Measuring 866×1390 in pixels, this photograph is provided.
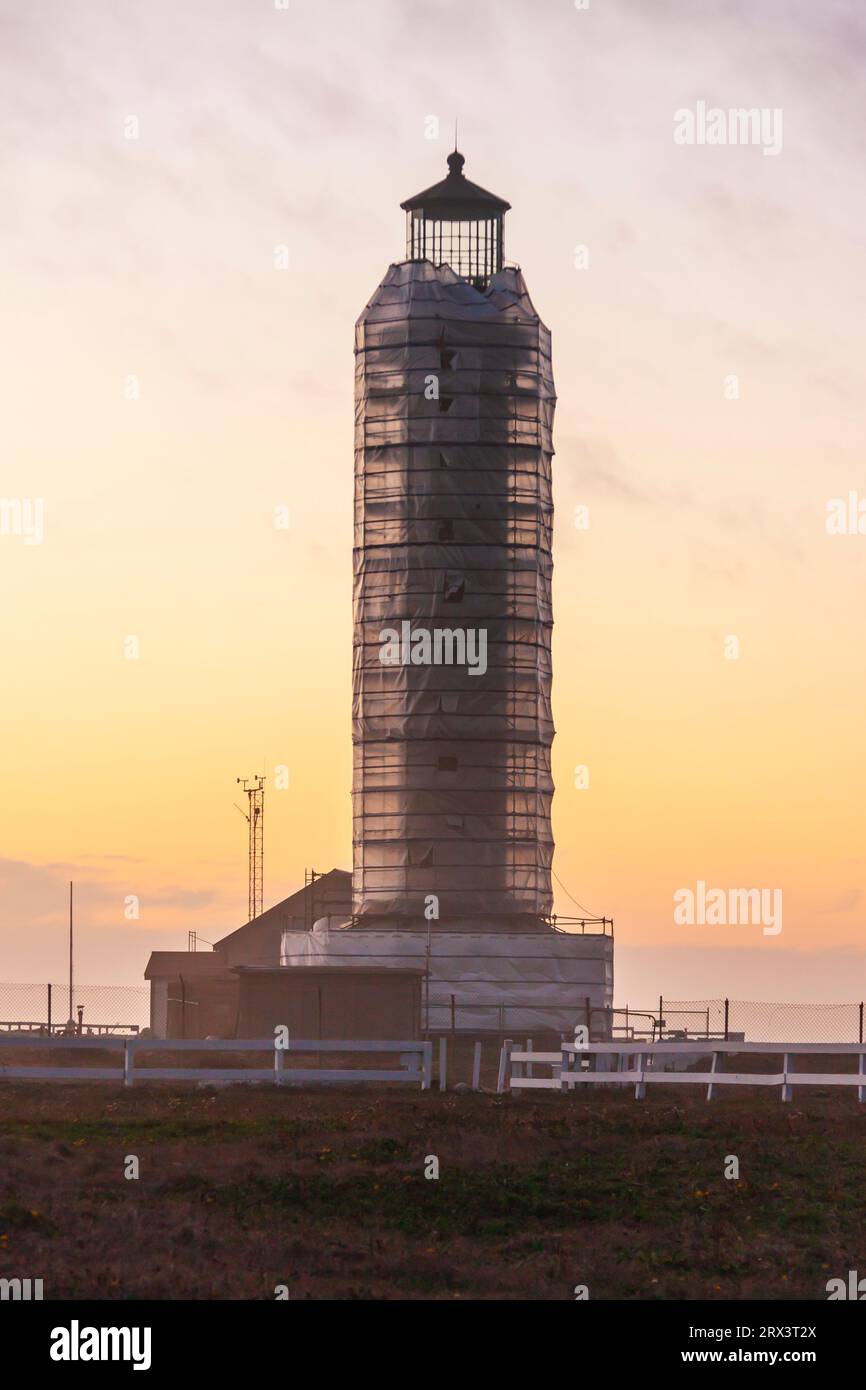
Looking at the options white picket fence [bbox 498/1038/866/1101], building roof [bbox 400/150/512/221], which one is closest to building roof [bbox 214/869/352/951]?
building roof [bbox 400/150/512/221]

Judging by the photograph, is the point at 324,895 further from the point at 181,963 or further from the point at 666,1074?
the point at 666,1074

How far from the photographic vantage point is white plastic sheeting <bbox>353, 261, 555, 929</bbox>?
263 ft

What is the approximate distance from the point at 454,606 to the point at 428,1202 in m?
→ 56.1

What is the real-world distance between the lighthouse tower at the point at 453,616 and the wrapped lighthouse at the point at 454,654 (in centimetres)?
7

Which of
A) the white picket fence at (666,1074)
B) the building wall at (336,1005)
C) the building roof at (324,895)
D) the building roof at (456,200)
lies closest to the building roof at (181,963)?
the building roof at (324,895)

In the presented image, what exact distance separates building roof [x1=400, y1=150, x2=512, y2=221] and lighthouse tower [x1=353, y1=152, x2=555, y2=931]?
17.3 ft

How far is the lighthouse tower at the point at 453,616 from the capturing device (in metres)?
80.2

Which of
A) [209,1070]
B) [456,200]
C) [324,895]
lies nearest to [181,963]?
[324,895]

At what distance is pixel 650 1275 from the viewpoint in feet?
71.4

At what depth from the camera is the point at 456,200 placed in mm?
86875

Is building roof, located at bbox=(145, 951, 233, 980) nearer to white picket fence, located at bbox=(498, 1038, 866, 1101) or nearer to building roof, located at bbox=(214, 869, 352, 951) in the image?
building roof, located at bbox=(214, 869, 352, 951)

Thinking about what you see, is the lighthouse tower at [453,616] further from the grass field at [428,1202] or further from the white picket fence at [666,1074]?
the grass field at [428,1202]
